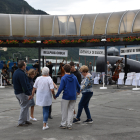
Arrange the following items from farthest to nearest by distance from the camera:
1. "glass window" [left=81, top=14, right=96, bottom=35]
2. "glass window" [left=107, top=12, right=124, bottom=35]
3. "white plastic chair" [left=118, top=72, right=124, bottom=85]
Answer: "glass window" [left=81, top=14, right=96, bottom=35] < "glass window" [left=107, top=12, right=124, bottom=35] < "white plastic chair" [left=118, top=72, right=124, bottom=85]

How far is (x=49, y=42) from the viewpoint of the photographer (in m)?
21.6

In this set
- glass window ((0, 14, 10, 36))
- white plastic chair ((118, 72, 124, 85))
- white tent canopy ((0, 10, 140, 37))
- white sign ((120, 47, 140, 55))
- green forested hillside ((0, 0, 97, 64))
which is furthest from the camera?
green forested hillside ((0, 0, 97, 64))

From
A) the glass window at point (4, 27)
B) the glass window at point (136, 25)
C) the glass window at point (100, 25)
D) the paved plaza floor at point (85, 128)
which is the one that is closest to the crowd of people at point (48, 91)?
the paved plaza floor at point (85, 128)

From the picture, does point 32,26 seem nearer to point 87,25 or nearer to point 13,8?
point 87,25

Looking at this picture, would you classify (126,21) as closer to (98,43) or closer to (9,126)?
(98,43)

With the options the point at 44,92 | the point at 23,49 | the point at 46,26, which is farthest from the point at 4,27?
the point at 23,49

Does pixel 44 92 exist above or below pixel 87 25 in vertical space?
below

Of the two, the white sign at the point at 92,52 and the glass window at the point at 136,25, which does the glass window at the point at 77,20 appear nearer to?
the white sign at the point at 92,52

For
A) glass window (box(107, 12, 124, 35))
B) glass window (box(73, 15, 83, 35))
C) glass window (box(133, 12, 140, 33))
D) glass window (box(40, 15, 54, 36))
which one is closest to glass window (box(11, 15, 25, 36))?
glass window (box(40, 15, 54, 36))

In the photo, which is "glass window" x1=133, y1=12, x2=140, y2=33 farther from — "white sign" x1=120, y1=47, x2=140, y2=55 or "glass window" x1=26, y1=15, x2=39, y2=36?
"glass window" x1=26, y1=15, x2=39, y2=36

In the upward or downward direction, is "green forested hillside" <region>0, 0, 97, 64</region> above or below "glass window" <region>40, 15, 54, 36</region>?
above

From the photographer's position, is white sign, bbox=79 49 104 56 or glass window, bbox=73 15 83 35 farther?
glass window, bbox=73 15 83 35

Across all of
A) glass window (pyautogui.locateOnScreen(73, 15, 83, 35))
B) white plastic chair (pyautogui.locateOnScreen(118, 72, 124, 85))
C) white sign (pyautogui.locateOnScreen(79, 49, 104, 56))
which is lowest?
white plastic chair (pyautogui.locateOnScreen(118, 72, 124, 85))

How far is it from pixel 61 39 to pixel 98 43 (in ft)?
10.5
